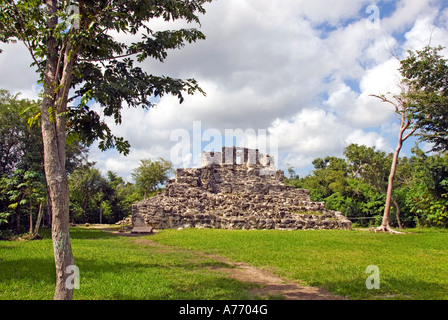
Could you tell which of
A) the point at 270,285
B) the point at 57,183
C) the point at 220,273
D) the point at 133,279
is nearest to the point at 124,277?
the point at 133,279

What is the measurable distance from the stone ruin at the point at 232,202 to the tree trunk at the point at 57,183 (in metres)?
13.9

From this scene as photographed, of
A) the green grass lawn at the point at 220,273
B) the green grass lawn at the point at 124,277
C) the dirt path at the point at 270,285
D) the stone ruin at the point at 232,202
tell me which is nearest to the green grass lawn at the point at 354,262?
the green grass lawn at the point at 220,273

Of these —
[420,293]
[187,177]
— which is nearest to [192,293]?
[420,293]

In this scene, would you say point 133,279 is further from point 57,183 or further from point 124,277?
point 57,183

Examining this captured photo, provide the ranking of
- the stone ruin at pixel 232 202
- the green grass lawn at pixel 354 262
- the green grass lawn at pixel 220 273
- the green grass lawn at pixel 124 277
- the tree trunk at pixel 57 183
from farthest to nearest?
1. the stone ruin at pixel 232 202
2. the green grass lawn at pixel 354 262
3. the green grass lawn at pixel 220 273
4. the green grass lawn at pixel 124 277
5. the tree trunk at pixel 57 183

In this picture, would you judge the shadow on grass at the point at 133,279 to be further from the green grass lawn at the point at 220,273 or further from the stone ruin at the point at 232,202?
the stone ruin at the point at 232,202

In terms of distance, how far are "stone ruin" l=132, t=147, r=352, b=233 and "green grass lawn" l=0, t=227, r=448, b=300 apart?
8.82 metres

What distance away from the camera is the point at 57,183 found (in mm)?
4281

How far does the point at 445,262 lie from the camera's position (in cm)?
827

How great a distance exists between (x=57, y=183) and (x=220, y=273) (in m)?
4.21

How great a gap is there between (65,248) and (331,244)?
9.98m

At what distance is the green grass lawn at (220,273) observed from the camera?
18.0ft

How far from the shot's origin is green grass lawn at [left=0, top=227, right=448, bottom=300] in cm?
547

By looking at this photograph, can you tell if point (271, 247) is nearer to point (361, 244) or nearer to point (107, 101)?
point (361, 244)
